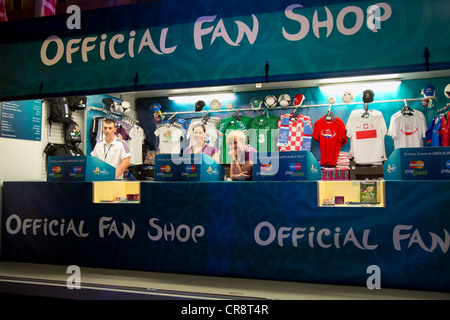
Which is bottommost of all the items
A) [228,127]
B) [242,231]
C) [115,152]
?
[242,231]

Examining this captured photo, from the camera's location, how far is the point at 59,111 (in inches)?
219

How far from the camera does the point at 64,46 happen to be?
3.62 meters

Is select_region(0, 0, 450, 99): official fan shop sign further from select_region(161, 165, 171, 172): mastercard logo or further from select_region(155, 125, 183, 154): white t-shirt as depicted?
select_region(155, 125, 183, 154): white t-shirt

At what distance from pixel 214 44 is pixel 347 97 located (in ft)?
12.2

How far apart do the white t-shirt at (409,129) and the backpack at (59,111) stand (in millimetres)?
5141

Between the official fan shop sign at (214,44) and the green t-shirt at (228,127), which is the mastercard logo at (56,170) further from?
the green t-shirt at (228,127)

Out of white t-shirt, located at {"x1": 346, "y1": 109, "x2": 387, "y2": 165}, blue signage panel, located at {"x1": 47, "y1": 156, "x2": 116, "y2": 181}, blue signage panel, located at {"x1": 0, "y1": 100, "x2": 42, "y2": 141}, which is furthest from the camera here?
white t-shirt, located at {"x1": 346, "y1": 109, "x2": 387, "y2": 165}

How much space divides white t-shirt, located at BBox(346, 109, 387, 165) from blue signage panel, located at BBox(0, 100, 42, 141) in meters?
4.77

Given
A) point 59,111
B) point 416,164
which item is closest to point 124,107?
point 59,111

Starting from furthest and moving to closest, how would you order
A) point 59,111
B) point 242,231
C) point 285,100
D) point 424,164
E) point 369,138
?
1. point 285,100
2. point 369,138
3. point 59,111
4. point 242,231
5. point 424,164

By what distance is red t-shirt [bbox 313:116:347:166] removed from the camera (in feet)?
21.1

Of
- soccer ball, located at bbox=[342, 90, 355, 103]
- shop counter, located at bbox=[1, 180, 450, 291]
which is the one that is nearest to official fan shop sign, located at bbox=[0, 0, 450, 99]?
shop counter, located at bbox=[1, 180, 450, 291]

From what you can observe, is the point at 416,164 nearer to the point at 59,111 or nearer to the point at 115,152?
the point at 115,152

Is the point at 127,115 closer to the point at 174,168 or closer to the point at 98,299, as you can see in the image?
the point at 174,168
